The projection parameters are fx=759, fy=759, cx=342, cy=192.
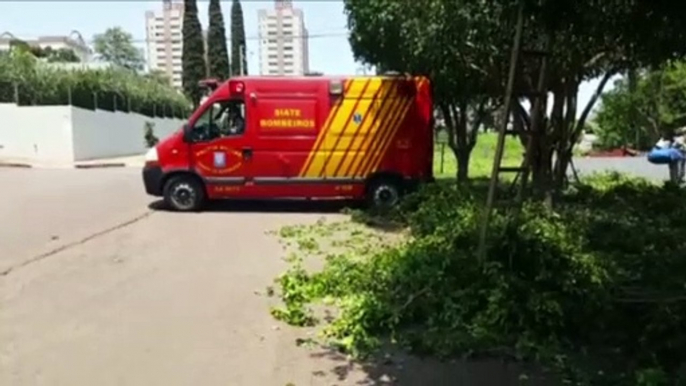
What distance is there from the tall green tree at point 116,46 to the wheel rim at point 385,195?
203 feet

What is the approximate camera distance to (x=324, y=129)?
A: 13391mm

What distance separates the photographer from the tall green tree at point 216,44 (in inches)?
2105

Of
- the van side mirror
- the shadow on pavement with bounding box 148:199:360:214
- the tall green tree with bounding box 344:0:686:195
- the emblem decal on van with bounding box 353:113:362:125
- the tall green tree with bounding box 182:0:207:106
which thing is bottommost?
the shadow on pavement with bounding box 148:199:360:214

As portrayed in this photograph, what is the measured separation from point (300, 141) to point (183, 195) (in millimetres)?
2330

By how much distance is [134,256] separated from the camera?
30.6ft

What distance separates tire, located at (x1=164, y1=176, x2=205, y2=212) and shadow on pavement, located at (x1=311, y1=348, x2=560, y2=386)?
853cm

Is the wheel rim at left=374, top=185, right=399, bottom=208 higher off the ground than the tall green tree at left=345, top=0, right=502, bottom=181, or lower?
lower

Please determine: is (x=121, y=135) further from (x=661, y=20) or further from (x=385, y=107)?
(x=661, y=20)

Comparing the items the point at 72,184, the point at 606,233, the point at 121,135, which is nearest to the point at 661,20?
the point at 606,233

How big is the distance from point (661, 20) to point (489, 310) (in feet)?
8.64

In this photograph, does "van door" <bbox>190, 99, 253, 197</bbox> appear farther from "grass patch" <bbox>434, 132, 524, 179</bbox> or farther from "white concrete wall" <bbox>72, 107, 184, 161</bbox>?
"white concrete wall" <bbox>72, 107, 184, 161</bbox>

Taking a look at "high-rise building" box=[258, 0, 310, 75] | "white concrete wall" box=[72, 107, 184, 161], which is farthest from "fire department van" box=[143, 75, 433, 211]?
"high-rise building" box=[258, 0, 310, 75]

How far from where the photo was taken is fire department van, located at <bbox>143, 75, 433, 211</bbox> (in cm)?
1336

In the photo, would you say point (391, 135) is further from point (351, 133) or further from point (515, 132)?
point (515, 132)
